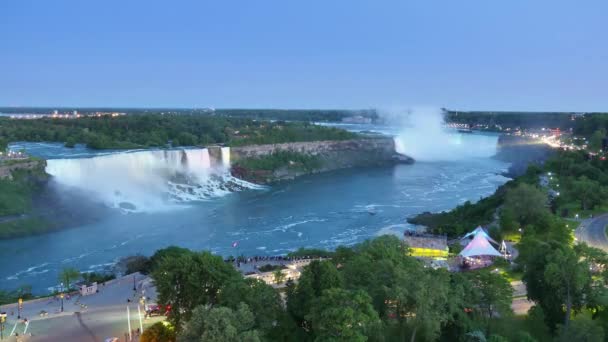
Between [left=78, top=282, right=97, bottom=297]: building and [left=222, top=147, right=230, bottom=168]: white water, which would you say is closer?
[left=78, top=282, right=97, bottom=297]: building

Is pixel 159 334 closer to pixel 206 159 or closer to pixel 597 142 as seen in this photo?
pixel 206 159

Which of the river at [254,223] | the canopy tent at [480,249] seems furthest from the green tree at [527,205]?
the river at [254,223]

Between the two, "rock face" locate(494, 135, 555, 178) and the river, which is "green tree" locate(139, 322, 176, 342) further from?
"rock face" locate(494, 135, 555, 178)

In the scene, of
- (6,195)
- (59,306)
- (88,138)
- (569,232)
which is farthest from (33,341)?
(88,138)

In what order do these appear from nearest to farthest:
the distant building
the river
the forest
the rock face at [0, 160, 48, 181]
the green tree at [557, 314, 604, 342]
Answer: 1. the green tree at [557, 314, 604, 342]
2. the river
3. the rock face at [0, 160, 48, 181]
4. the forest
5. the distant building

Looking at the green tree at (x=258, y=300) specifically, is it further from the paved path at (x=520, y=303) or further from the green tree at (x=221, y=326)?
the paved path at (x=520, y=303)

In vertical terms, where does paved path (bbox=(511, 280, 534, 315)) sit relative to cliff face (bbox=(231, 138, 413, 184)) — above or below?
above

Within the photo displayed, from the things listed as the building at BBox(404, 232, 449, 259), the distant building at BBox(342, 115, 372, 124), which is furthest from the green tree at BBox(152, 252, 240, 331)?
the distant building at BBox(342, 115, 372, 124)
